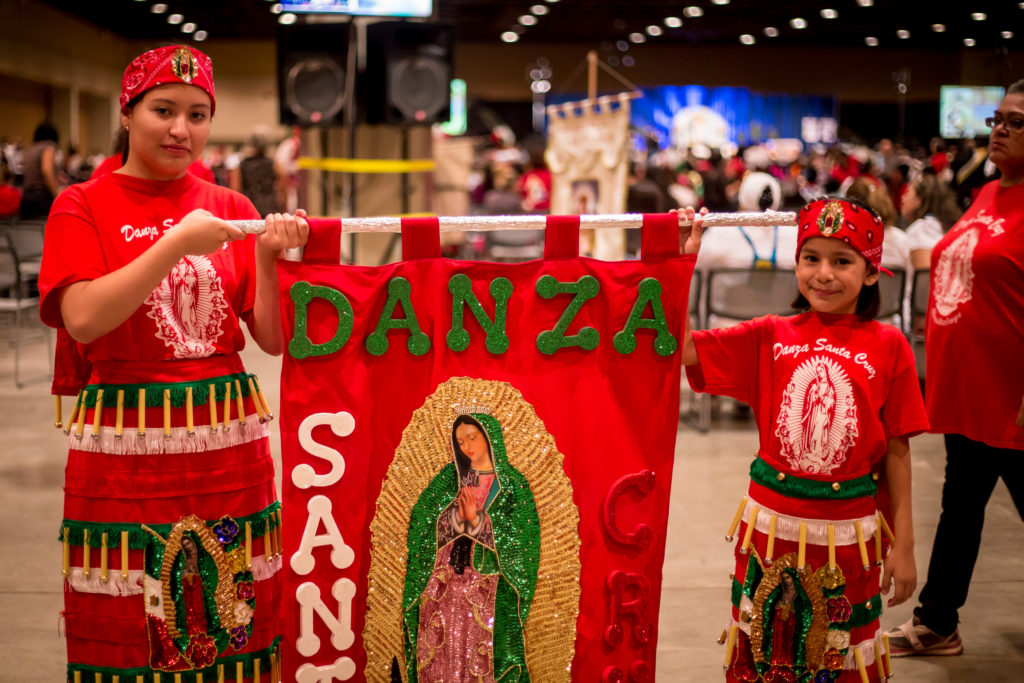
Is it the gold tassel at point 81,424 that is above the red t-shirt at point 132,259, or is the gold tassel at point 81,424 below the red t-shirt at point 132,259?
below

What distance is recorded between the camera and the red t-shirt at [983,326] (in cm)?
258

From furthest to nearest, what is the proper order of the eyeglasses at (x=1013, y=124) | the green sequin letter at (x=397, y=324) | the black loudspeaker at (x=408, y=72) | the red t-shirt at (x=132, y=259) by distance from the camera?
the black loudspeaker at (x=408, y=72) → the eyeglasses at (x=1013, y=124) → the green sequin letter at (x=397, y=324) → the red t-shirt at (x=132, y=259)

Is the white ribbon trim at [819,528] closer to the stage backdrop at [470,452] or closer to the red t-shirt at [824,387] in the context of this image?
the red t-shirt at [824,387]

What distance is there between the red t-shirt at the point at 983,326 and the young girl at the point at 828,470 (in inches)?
28.3

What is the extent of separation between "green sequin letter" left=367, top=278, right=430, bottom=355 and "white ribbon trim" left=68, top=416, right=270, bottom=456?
338 millimetres

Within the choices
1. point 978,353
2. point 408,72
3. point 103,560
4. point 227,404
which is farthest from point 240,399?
point 408,72

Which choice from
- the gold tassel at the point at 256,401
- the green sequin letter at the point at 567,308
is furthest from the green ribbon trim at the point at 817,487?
the gold tassel at the point at 256,401

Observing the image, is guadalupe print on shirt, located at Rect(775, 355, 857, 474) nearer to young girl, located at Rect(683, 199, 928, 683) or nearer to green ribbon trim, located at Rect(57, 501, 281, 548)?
young girl, located at Rect(683, 199, 928, 683)

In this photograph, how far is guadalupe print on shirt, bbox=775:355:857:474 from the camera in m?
1.98

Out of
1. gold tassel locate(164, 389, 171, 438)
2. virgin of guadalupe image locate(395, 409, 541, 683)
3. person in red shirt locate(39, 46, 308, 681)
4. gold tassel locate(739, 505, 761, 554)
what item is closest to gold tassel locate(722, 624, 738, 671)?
gold tassel locate(739, 505, 761, 554)

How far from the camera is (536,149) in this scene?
11.2m

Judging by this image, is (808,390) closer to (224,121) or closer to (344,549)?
(344,549)

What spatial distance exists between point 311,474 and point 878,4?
1941cm

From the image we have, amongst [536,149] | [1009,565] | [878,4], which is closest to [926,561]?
[1009,565]
